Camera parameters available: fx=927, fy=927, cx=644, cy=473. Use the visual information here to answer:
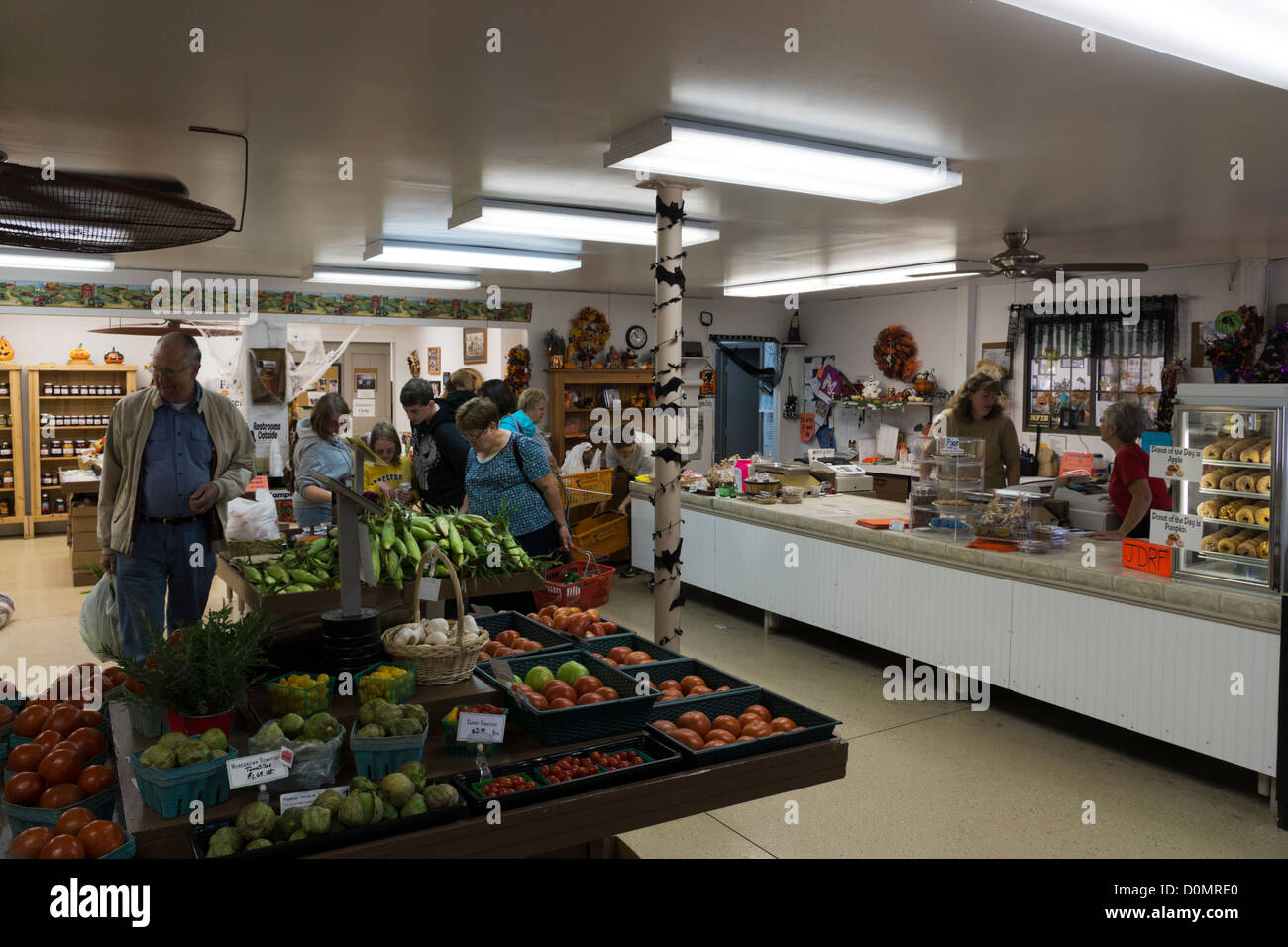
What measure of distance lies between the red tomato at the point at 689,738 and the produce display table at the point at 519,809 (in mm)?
91

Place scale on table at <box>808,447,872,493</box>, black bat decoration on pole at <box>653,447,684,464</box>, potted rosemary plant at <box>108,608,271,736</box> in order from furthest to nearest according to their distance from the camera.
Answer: scale on table at <box>808,447,872,493</box>
black bat decoration on pole at <box>653,447,684,464</box>
potted rosemary plant at <box>108,608,271,736</box>

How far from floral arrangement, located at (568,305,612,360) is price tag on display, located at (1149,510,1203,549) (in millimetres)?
7201

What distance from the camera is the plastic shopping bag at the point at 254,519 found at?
21.8 ft

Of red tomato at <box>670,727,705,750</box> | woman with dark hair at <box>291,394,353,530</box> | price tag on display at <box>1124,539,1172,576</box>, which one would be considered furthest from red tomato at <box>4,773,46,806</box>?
price tag on display at <box>1124,539,1172,576</box>

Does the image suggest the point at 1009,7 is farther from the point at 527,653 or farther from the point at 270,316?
the point at 270,316

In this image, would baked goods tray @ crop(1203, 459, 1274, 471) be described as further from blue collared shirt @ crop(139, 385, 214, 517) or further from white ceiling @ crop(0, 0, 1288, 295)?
blue collared shirt @ crop(139, 385, 214, 517)

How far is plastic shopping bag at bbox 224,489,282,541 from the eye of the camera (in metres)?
6.66

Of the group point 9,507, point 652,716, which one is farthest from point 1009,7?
point 9,507

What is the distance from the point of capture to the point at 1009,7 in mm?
2453

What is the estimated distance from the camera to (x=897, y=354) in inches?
424

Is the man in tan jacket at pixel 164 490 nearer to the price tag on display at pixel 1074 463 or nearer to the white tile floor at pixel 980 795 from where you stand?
the white tile floor at pixel 980 795

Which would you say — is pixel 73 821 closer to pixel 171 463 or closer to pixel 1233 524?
pixel 171 463
